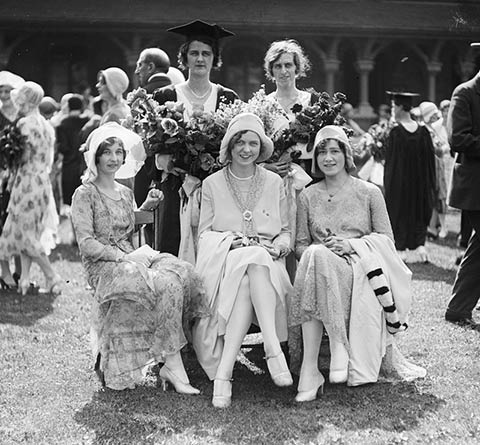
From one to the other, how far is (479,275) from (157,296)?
9.95 ft

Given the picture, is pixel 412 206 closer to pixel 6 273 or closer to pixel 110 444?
pixel 6 273

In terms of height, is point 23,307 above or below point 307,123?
below

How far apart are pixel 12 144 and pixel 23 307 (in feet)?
5.36

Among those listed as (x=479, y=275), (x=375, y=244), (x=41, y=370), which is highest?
(x=375, y=244)

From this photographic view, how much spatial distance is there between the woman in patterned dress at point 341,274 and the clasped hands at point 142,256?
93 cm

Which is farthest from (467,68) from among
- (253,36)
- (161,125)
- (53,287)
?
(161,125)

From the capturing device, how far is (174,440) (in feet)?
13.7

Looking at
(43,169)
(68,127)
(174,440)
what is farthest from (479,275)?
(68,127)

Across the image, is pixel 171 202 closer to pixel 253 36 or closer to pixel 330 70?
pixel 253 36

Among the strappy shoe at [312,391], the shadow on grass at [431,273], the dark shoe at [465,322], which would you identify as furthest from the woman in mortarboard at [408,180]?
the strappy shoe at [312,391]

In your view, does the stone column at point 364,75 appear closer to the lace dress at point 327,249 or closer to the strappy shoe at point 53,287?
the strappy shoe at point 53,287

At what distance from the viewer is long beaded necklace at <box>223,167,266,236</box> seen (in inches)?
205

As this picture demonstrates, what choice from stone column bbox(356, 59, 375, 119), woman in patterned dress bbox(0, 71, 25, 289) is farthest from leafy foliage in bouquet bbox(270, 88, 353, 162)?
stone column bbox(356, 59, 375, 119)

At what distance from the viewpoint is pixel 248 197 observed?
523cm
